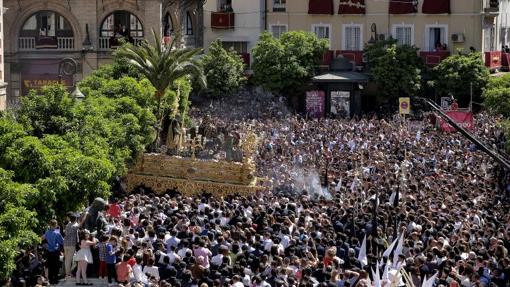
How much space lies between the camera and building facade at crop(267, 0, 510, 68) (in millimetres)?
70938

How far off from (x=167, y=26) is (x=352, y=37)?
11102 millimetres

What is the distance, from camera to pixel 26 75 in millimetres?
65188

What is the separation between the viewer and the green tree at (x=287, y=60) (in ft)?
222

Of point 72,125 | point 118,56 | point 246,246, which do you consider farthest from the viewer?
point 118,56

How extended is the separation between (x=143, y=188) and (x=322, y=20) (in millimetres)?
33449

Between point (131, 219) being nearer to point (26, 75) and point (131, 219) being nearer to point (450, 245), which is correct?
point (450, 245)

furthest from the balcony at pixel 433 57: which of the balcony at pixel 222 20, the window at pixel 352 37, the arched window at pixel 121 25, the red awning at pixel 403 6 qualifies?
the arched window at pixel 121 25

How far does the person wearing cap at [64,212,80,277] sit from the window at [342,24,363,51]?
4455cm

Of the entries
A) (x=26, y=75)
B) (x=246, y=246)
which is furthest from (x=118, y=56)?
(x=246, y=246)

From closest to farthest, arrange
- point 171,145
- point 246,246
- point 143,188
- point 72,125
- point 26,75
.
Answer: point 246,246 < point 72,125 < point 143,188 < point 171,145 < point 26,75

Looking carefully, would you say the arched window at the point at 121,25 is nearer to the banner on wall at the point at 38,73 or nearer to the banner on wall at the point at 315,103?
the banner on wall at the point at 38,73

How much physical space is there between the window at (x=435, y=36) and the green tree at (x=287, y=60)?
6.18 metres

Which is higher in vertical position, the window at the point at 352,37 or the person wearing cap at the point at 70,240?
the window at the point at 352,37

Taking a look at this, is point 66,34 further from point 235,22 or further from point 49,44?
point 235,22
